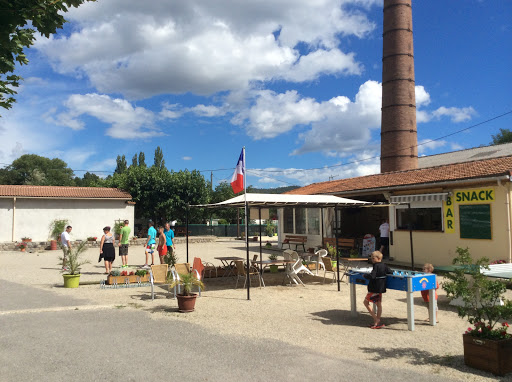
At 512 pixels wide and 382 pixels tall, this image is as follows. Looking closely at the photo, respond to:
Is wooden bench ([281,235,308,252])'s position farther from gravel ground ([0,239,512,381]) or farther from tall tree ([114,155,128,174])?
tall tree ([114,155,128,174])

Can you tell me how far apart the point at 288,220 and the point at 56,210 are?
15104 mm

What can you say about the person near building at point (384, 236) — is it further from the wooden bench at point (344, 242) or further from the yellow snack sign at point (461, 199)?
the yellow snack sign at point (461, 199)

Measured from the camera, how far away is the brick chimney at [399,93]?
27453 mm

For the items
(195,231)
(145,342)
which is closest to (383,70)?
(195,231)

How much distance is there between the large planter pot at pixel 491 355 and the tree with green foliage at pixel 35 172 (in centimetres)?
5878

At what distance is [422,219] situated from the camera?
14281 mm

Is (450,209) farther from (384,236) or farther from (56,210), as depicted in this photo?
(56,210)

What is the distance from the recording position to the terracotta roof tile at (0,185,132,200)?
79.8 feet

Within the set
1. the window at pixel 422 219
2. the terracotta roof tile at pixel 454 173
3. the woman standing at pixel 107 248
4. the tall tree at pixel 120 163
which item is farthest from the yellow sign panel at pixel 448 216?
the tall tree at pixel 120 163

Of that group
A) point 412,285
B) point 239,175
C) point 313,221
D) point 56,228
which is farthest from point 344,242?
point 56,228

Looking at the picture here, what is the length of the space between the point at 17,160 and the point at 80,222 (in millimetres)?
44904

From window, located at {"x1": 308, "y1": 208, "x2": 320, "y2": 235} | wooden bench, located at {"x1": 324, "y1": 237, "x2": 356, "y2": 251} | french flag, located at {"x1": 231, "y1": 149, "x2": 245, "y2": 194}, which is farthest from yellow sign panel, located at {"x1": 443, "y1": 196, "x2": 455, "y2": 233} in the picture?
french flag, located at {"x1": 231, "y1": 149, "x2": 245, "y2": 194}

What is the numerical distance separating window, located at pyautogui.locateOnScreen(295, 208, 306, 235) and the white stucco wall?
44.0 ft

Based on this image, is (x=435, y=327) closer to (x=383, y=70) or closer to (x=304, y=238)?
(x=304, y=238)
